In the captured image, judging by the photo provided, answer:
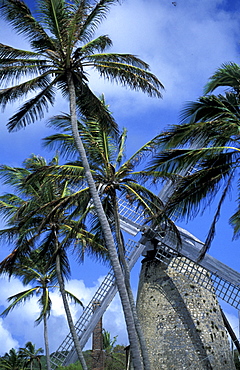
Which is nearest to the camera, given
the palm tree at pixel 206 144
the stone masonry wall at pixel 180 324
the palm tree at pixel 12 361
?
the palm tree at pixel 206 144

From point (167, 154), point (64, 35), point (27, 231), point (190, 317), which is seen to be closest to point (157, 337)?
point (190, 317)

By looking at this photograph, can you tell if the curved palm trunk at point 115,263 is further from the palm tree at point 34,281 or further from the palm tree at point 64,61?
the palm tree at point 34,281

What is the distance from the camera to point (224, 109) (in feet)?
36.1

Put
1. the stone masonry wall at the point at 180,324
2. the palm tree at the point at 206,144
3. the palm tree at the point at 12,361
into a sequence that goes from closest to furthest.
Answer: the palm tree at the point at 206,144 < the stone masonry wall at the point at 180,324 < the palm tree at the point at 12,361

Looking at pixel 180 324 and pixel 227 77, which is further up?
pixel 227 77

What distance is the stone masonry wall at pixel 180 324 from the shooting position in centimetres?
1778

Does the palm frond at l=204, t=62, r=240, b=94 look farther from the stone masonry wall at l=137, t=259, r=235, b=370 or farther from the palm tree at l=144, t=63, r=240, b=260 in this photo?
the stone masonry wall at l=137, t=259, r=235, b=370

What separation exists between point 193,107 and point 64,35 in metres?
4.34

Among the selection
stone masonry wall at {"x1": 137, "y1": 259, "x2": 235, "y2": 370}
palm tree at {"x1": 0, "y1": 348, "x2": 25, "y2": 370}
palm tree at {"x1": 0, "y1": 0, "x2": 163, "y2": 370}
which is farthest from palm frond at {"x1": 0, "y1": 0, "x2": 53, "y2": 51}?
palm tree at {"x1": 0, "y1": 348, "x2": 25, "y2": 370}

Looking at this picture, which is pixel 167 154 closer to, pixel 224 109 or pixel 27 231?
pixel 224 109

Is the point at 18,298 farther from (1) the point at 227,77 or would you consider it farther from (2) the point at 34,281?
(1) the point at 227,77

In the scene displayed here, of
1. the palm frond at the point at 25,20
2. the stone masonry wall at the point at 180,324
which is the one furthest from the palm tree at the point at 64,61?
the stone masonry wall at the point at 180,324

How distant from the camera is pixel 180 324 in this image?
59.6 feet

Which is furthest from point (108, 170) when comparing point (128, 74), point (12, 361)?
point (12, 361)
